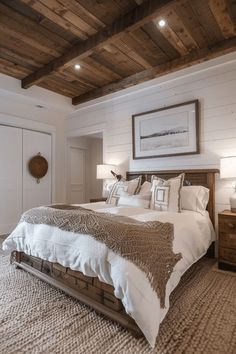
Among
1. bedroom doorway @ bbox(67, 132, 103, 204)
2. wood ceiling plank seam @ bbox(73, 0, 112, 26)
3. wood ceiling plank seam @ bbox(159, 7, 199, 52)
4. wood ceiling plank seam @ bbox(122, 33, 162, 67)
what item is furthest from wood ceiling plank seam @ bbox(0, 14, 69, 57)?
bedroom doorway @ bbox(67, 132, 103, 204)

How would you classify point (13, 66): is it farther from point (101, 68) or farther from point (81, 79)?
point (101, 68)

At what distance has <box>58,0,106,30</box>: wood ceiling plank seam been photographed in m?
2.25

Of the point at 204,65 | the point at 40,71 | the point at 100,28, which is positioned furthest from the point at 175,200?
the point at 40,71

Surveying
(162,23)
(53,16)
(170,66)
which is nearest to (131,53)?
(170,66)

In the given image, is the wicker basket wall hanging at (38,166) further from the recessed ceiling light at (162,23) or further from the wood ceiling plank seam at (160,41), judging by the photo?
the recessed ceiling light at (162,23)

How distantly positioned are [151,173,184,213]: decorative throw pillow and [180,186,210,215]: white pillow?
0.13 metres

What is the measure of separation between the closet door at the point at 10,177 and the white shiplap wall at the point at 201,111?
5.59ft

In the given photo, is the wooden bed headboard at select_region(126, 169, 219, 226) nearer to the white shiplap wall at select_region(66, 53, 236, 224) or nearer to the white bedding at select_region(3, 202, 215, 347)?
the white shiplap wall at select_region(66, 53, 236, 224)

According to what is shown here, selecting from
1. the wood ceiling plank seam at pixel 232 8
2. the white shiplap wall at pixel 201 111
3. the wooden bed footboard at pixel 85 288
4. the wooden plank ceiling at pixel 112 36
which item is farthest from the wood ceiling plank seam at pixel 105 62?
the wooden bed footboard at pixel 85 288

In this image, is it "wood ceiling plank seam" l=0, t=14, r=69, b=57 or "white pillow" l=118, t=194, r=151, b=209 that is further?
"white pillow" l=118, t=194, r=151, b=209

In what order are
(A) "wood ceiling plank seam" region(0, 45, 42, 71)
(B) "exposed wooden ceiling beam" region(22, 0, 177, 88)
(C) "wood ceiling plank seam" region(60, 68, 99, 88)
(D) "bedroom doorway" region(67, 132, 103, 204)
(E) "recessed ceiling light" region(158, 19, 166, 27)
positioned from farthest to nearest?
(D) "bedroom doorway" region(67, 132, 103, 204)
(C) "wood ceiling plank seam" region(60, 68, 99, 88)
(A) "wood ceiling plank seam" region(0, 45, 42, 71)
(E) "recessed ceiling light" region(158, 19, 166, 27)
(B) "exposed wooden ceiling beam" region(22, 0, 177, 88)

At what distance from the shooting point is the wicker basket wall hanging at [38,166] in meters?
4.69

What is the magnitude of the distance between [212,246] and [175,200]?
3.07ft

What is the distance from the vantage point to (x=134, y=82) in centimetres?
380
